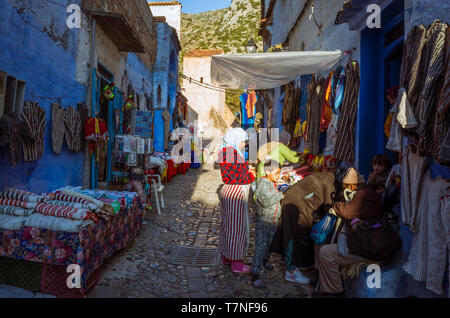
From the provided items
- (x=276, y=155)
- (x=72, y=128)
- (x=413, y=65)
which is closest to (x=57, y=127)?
(x=72, y=128)

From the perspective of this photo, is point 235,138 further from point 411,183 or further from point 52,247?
point 52,247

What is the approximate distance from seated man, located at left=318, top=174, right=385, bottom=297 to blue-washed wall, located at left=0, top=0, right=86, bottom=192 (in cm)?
399

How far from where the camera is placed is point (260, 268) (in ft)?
12.3

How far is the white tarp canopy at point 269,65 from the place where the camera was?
4680 millimetres

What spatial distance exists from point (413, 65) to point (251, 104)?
44.8ft

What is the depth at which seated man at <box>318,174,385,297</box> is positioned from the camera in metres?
3.10

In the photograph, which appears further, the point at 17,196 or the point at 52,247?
the point at 17,196

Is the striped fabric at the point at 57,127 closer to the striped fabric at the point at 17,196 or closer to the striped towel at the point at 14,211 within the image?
the striped fabric at the point at 17,196

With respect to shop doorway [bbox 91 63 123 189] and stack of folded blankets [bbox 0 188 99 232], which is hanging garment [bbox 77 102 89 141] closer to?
shop doorway [bbox 91 63 123 189]

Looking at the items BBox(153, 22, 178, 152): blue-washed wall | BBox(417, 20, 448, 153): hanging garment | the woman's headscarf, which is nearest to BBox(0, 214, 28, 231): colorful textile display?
the woman's headscarf

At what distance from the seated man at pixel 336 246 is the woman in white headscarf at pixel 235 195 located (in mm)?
1072

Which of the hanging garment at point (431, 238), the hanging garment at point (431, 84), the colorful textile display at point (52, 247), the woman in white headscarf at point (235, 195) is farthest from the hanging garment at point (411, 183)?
the colorful textile display at point (52, 247)

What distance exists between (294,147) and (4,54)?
5.90m

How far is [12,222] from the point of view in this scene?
3275 mm
